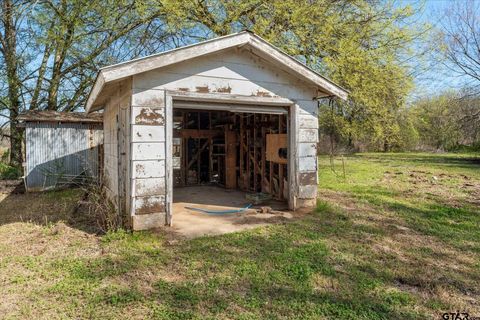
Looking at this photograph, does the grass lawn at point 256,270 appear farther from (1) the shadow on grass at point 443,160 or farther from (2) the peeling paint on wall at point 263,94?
(1) the shadow on grass at point 443,160

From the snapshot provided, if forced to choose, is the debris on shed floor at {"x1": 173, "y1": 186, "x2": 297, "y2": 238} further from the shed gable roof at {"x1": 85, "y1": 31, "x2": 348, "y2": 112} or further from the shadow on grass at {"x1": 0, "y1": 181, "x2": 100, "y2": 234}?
the shed gable roof at {"x1": 85, "y1": 31, "x2": 348, "y2": 112}

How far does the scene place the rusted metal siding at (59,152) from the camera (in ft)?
35.6

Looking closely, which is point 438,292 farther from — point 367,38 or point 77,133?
point 77,133

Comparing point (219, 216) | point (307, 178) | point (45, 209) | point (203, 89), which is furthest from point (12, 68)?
point (307, 178)

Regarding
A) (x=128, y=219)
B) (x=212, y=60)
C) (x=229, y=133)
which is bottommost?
(x=128, y=219)

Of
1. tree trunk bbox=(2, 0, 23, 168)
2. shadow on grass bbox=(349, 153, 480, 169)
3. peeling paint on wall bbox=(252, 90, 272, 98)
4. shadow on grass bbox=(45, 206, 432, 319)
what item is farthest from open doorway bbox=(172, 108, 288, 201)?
shadow on grass bbox=(349, 153, 480, 169)

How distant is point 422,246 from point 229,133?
23.2 ft

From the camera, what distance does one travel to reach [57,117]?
36.3 ft

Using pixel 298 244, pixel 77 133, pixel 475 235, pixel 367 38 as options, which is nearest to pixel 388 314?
pixel 298 244

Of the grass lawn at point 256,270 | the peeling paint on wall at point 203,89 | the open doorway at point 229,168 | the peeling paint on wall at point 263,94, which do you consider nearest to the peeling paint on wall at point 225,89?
the peeling paint on wall at point 203,89

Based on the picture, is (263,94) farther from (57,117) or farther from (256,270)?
(57,117)

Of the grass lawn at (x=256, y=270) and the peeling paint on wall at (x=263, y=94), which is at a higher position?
the peeling paint on wall at (x=263, y=94)

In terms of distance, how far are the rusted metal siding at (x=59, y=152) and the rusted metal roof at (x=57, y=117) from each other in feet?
0.86

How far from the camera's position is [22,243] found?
513 centimetres
